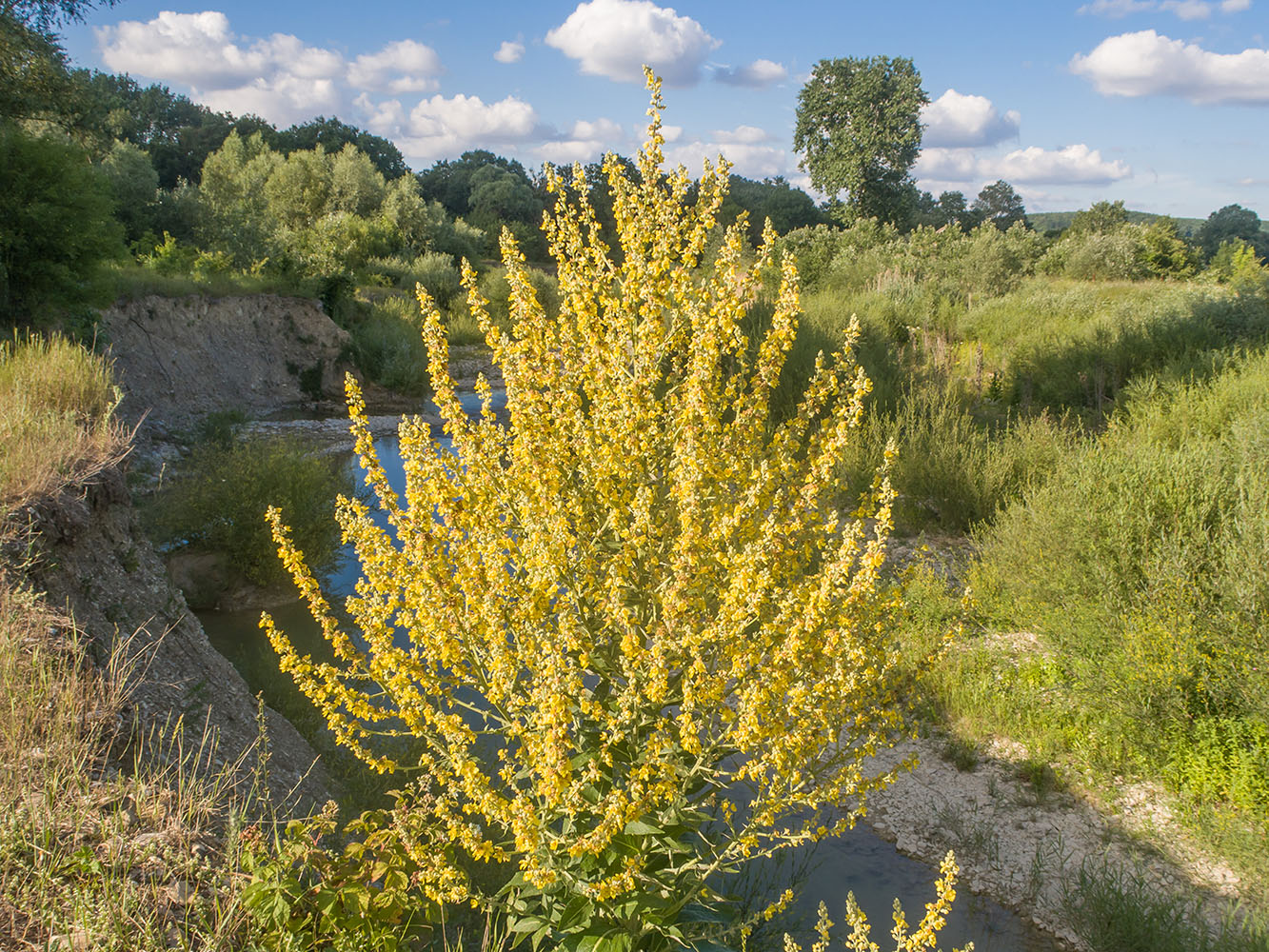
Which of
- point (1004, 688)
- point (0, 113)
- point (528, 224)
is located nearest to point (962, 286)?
point (1004, 688)

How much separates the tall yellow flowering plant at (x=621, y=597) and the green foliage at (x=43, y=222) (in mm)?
12444

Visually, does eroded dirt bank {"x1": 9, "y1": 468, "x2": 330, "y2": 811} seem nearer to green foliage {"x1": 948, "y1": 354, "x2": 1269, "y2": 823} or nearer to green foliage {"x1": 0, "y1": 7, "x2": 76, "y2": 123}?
green foliage {"x1": 948, "y1": 354, "x2": 1269, "y2": 823}

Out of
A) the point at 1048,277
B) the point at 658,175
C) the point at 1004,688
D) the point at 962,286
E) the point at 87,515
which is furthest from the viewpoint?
the point at 1048,277

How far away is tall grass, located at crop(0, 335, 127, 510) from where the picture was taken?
202 inches

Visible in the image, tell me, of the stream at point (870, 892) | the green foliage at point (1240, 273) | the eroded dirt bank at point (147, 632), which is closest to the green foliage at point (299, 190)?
the eroded dirt bank at point (147, 632)

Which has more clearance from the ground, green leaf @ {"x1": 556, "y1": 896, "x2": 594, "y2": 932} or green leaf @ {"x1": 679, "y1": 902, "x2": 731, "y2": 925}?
green leaf @ {"x1": 556, "y1": 896, "x2": 594, "y2": 932}

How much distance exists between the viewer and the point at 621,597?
281 cm

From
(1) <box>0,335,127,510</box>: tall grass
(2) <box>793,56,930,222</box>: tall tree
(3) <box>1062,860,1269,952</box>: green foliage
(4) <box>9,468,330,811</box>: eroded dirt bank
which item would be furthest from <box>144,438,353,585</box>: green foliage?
(2) <box>793,56,930,222</box>: tall tree

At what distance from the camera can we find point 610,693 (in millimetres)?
3465

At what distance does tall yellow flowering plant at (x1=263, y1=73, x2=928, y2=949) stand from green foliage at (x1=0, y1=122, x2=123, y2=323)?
1244 centimetres

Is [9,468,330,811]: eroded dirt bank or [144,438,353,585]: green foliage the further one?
[144,438,353,585]: green foliage

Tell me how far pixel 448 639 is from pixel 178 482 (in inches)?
354

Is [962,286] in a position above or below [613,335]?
above

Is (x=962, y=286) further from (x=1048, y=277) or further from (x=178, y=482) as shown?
(x=178, y=482)
